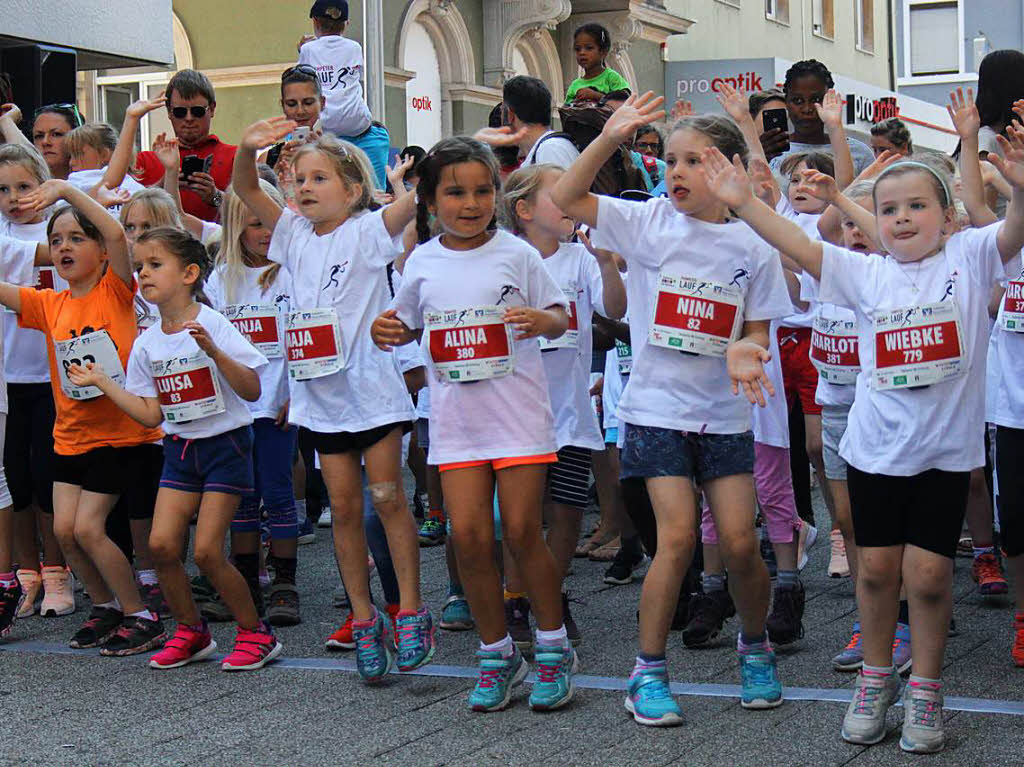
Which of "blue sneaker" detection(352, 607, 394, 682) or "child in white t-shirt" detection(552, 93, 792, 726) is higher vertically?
"child in white t-shirt" detection(552, 93, 792, 726)

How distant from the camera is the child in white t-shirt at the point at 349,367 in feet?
18.1

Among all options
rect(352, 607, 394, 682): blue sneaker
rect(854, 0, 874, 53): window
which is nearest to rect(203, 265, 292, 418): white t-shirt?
rect(352, 607, 394, 682): blue sneaker

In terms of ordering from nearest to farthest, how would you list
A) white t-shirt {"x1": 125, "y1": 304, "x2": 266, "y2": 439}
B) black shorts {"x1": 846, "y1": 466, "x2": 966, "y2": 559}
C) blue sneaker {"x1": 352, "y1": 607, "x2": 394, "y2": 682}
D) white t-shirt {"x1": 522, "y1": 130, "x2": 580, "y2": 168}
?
black shorts {"x1": 846, "y1": 466, "x2": 966, "y2": 559} < blue sneaker {"x1": 352, "y1": 607, "x2": 394, "y2": 682} < white t-shirt {"x1": 125, "y1": 304, "x2": 266, "y2": 439} < white t-shirt {"x1": 522, "y1": 130, "x2": 580, "y2": 168}

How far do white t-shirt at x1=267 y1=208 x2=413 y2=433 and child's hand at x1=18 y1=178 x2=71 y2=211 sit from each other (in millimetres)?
1152

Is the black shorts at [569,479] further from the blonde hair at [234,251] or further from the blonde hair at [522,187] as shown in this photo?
the blonde hair at [234,251]

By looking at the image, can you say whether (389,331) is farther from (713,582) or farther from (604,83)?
(604,83)

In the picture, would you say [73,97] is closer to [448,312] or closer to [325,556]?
[325,556]

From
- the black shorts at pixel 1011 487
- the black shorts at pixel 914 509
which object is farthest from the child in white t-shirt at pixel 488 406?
the black shorts at pixel 1011 487

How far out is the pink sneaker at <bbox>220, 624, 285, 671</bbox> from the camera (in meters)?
5.65

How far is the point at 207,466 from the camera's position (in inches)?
228

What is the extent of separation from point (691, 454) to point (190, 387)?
1891mm

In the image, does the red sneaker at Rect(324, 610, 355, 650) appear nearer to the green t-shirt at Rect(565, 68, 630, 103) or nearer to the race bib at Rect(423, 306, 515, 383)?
the race bib at Rect(423, 306, 515, 383)

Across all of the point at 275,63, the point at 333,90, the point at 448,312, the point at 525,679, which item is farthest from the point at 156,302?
the point at 275,63

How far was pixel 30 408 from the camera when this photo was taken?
272 inches
